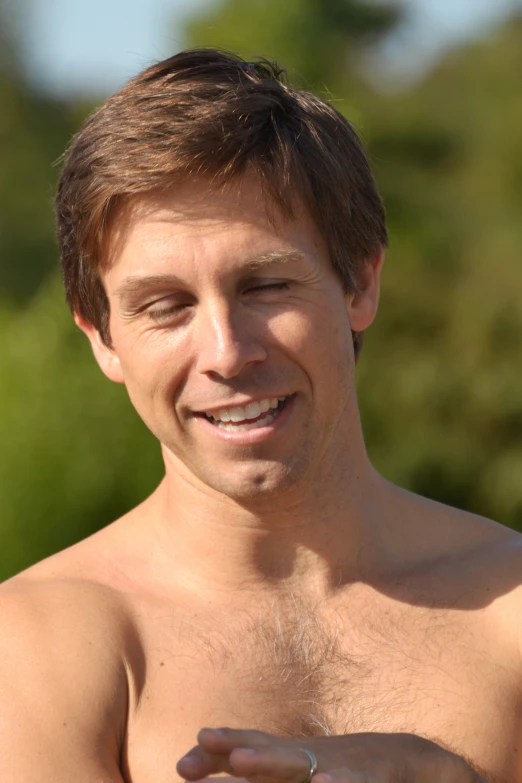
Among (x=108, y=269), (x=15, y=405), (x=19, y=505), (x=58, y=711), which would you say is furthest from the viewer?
(x=15, y=405)

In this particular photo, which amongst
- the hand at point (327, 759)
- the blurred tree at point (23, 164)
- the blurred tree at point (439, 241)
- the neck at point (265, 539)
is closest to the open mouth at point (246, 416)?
the neck at point (265, 539)

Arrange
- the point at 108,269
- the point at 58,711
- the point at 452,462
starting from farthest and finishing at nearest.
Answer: the point at 452,462 → the point at 108,269 → the point at 58,711

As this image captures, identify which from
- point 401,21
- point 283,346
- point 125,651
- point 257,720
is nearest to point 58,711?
point 125,651

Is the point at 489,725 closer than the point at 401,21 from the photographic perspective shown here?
Yes

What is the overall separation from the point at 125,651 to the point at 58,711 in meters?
0.21

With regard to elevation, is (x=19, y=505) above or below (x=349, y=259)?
below

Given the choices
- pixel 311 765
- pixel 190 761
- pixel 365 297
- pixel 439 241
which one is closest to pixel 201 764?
pixel 190 761

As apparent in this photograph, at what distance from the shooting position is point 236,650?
2422 millimetres

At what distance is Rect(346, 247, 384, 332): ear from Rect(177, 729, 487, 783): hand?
1.02 meters

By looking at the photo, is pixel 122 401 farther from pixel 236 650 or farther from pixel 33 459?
pixel 236 650

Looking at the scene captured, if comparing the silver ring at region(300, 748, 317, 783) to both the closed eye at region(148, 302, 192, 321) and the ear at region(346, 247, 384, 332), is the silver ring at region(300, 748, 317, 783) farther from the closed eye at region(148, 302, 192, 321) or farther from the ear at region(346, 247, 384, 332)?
the ear at region(346, 247, 384, 332)

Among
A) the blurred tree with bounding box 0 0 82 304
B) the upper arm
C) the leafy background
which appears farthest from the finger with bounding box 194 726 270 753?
the blurred tree with bounding box 0 0 82 304

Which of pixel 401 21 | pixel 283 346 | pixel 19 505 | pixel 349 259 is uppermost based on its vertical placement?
pixel 401 21

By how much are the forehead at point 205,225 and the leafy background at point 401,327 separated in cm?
248
